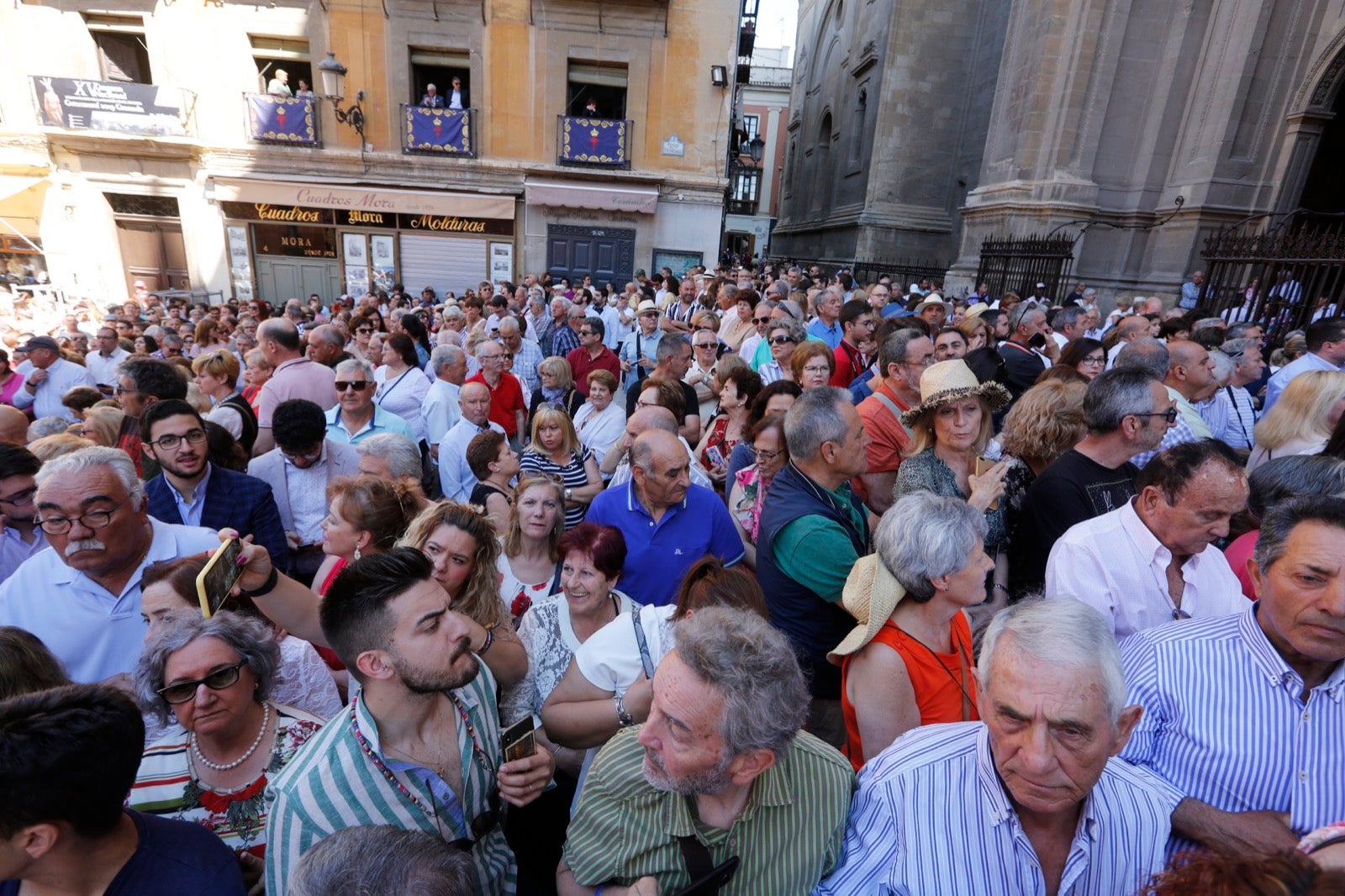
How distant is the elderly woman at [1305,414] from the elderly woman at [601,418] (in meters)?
3.89

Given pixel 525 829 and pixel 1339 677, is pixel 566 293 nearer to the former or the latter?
pixel 525 829

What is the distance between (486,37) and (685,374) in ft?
47.0

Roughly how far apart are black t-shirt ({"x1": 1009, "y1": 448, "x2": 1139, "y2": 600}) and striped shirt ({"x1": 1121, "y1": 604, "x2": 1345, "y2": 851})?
3.06ft

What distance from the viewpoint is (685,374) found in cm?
597

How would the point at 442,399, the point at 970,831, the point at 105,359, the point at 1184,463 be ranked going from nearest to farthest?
the point at 970,831, the point at 1184,463, the point at 442,399, the point at 105,359

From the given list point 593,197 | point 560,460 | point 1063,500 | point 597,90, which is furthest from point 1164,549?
point 597,90

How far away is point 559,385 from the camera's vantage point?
234 inches

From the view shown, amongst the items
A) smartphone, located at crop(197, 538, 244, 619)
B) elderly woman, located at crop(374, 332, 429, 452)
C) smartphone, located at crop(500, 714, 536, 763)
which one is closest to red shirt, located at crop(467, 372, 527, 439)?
elderly woman, located at crop(374, 332, 429, 452)

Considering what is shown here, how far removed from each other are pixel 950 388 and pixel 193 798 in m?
3.18

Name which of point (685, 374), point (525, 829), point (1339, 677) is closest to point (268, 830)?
point (525, 829)

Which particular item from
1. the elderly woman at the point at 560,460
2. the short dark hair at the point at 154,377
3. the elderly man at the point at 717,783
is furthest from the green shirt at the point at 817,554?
the short dark hair at the point at 154,377

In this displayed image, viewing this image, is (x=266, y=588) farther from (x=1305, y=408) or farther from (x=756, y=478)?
(x=1305, y=408)

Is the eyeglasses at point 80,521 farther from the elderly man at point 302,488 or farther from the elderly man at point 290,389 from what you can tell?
the elderly man at point 290,389

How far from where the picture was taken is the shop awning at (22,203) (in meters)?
15.9
